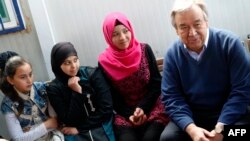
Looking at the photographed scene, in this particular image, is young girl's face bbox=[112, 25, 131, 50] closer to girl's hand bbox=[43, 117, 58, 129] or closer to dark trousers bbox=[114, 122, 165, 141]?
dark trousers bbox=[114, 122, 165, 141]

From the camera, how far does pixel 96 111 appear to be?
1948 millimetres

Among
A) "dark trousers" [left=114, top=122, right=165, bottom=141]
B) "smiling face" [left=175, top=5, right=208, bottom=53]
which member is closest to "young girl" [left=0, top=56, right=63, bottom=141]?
"dark trousers" [left=114, top=122, right=165, bottom=141]

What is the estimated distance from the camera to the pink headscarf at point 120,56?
1.95m

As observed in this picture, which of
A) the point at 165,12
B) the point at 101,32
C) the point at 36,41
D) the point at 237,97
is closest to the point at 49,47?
the point at 36,41

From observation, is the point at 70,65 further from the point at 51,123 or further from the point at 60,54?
the point at 51,123

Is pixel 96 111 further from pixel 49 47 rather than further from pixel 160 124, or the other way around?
pixel 49 47

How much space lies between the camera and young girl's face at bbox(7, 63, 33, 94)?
1858mm

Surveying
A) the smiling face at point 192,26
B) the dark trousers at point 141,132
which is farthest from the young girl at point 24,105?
the smiling face at point 192,26

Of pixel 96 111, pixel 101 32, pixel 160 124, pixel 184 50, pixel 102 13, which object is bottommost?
pixel 160 124

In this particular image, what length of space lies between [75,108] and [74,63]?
11.5 inches

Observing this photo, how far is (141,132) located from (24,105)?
31.2 inches

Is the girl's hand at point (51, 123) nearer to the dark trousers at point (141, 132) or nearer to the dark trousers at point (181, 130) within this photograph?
the dark trousers at point (141, 132)

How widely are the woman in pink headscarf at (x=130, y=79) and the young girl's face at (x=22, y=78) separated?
492 mm

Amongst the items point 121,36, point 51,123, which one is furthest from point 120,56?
point 51,123
